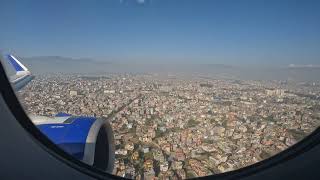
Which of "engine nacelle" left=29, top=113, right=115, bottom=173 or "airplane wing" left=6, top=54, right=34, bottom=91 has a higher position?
"airplane wing" left=6, top=54, right=34, bottom=91

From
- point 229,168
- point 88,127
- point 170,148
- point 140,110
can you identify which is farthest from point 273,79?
point 88,127

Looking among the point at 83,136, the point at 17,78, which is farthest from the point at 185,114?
the point at 17,78

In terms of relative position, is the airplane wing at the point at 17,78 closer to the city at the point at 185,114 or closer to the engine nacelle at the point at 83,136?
the city at the point at 185,114

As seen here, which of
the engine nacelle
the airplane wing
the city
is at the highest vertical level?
the airplane wing

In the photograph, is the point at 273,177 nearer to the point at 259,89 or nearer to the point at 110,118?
the point at 259,89

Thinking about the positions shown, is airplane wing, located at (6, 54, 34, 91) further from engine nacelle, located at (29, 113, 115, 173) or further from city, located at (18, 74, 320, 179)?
engine nacelle, located at (29, 113, 115, 173)

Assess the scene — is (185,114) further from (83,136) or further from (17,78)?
(17,78)

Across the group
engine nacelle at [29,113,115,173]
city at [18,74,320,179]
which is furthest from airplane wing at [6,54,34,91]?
engine nacelle at [29,113,115,173]

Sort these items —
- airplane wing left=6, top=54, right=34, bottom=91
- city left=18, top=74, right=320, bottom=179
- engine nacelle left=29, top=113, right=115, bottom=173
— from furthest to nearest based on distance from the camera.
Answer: engine nacelle left=29, top=113, right=115, bottom=173 < airplane wing left=6, top=54, right=34, bottom=91 < city left=18, top=74, right=320, bottom=179
